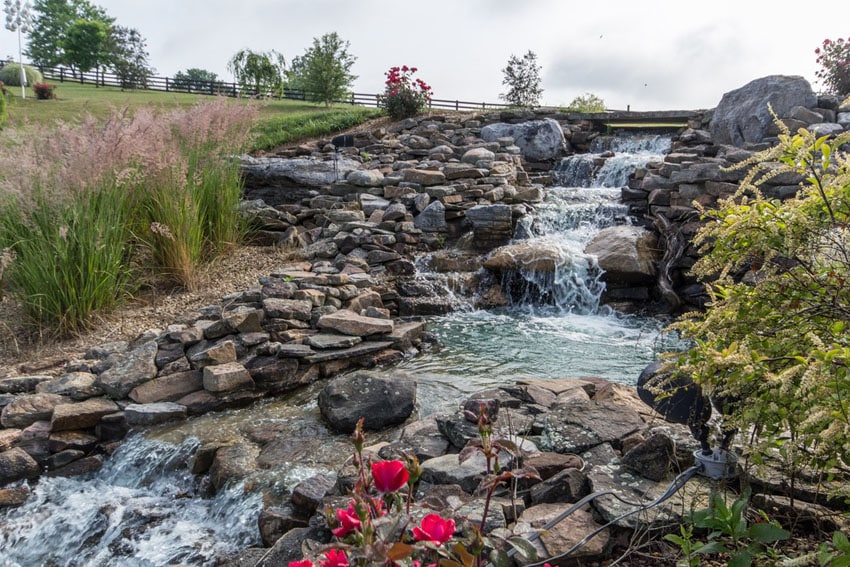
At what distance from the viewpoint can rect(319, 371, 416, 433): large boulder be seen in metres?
3.37

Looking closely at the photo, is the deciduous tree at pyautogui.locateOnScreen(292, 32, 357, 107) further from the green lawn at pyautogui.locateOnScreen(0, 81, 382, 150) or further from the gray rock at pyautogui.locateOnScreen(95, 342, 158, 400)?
the gray rock at pyautogui.locateOnScreen(95, 342, 158, 400)

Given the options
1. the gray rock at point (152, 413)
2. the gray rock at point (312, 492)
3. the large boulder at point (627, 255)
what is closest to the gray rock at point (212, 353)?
the gray rock at point (152, 413)

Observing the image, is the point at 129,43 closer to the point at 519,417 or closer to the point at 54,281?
the point at 54,281

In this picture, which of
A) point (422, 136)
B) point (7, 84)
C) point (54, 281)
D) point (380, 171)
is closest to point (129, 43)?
point (7, 84)

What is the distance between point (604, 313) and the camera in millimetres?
6043

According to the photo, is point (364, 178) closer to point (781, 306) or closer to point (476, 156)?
point (476, 156)

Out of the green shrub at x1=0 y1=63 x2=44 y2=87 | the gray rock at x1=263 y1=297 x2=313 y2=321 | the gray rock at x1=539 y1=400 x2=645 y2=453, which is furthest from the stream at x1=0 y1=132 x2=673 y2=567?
the green shrub at x1=0 y1=63 x2=44 y2=87

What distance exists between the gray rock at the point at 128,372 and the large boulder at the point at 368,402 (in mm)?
1314

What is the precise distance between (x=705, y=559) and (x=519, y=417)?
113 cm

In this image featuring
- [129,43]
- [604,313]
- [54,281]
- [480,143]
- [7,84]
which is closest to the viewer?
[54,281]

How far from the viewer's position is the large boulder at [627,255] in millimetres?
6145

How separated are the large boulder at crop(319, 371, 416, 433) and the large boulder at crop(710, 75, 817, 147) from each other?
7.54m

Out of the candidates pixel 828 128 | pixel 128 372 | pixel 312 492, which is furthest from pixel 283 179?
pixel 828 128

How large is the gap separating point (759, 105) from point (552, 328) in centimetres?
585
